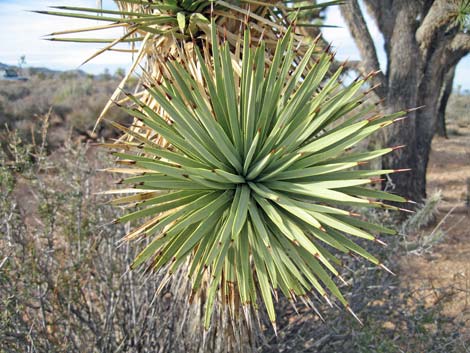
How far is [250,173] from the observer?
59.8 inches

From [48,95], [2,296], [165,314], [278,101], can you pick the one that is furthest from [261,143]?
[48,95]

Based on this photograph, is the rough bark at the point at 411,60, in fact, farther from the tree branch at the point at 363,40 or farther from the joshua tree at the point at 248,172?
the joshua tree at the point at 248,172

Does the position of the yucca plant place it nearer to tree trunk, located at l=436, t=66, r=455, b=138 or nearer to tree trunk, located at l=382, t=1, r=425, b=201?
tree trunk, located at l=382, t=1, r=425, b=201

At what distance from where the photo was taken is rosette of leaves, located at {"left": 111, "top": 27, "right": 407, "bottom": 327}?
1427mm

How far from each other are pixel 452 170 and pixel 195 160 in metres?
11.4

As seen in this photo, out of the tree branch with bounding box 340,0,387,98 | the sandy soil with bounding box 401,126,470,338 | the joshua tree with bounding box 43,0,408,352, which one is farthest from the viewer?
the tree branch with bounding box 340,0,387,98

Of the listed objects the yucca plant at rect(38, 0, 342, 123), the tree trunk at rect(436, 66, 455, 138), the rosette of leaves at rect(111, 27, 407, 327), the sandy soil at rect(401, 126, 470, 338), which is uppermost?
the tree trunk at rect(436, 66, 455, 138)

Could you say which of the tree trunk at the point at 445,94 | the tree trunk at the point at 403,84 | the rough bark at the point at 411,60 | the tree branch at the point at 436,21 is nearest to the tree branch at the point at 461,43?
the rough bark at the point at 411,60

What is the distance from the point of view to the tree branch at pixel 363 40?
6562 mm

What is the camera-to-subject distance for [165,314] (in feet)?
9.15

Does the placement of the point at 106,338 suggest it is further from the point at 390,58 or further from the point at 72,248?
the point at 390,58

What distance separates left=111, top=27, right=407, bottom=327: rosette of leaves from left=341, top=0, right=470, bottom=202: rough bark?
498 centimetres

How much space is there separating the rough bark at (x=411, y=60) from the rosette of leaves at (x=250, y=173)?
498cm

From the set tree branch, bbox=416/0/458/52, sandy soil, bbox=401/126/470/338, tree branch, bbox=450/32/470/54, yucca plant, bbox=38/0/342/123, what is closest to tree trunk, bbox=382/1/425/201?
tree branch, bbox=416/0/458/52
